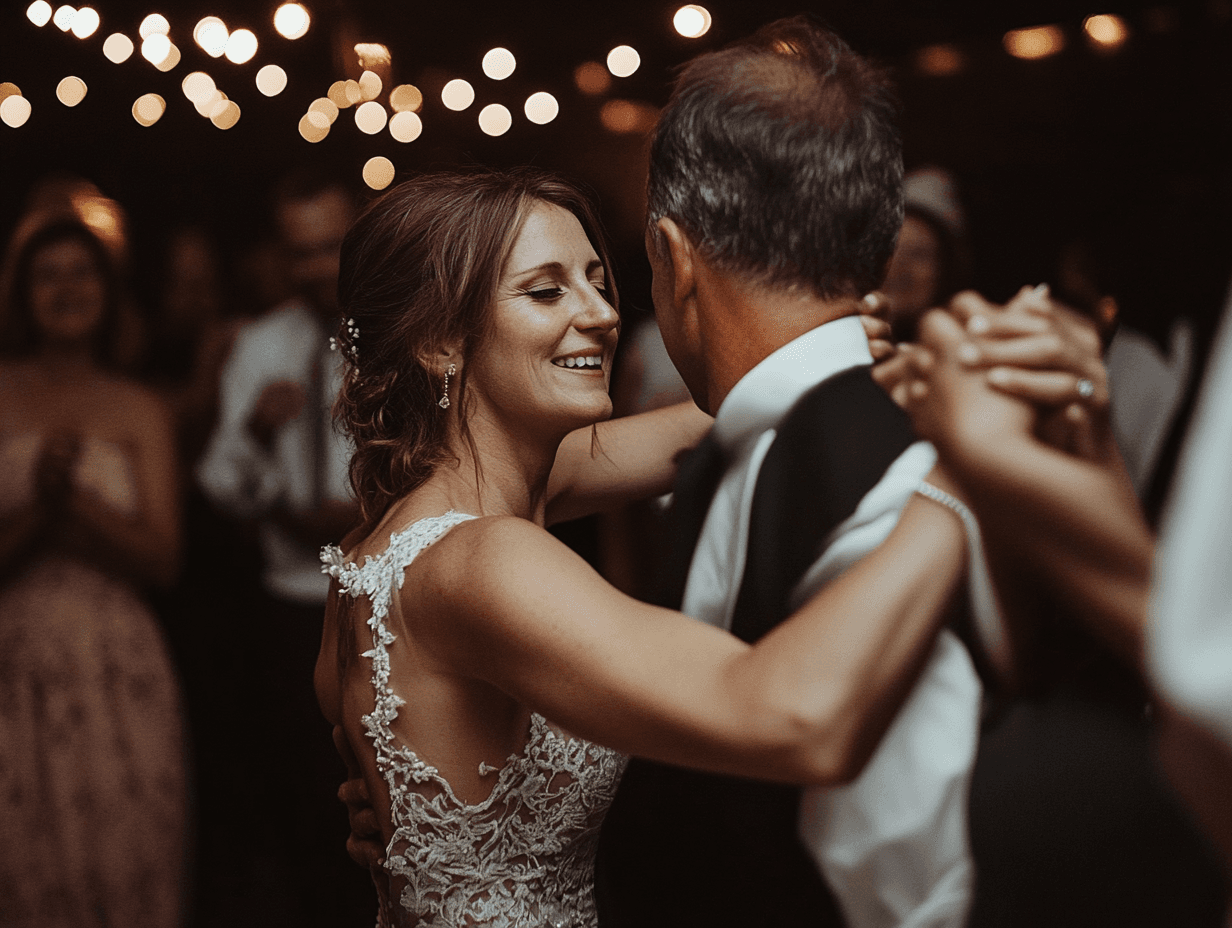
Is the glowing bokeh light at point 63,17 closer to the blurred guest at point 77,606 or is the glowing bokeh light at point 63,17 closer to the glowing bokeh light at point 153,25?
the glowing bokeh light at point 153,25

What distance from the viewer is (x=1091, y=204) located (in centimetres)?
186

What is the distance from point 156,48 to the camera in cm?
257

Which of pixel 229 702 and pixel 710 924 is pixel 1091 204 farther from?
pixel 229 702

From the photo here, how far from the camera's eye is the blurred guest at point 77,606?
7.27 ft

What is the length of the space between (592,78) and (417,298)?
1628mm

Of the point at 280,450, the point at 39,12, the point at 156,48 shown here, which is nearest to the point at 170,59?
the point at 156,48

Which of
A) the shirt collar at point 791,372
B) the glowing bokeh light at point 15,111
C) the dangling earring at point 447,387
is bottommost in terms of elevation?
the dangling earring at point 447,387

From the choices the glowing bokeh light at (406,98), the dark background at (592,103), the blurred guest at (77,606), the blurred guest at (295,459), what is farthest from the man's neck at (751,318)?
the glowing bokeh light at (406,98)

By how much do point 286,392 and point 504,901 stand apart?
1.55m

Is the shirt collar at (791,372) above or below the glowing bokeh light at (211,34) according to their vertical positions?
below

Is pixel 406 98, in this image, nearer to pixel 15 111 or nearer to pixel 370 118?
pixel 370 118

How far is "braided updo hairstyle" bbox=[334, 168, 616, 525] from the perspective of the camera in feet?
4.30

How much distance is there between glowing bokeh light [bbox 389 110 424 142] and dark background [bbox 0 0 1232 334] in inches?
1.4

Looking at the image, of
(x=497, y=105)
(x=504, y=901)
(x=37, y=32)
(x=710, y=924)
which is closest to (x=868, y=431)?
(x=710, y=924)
